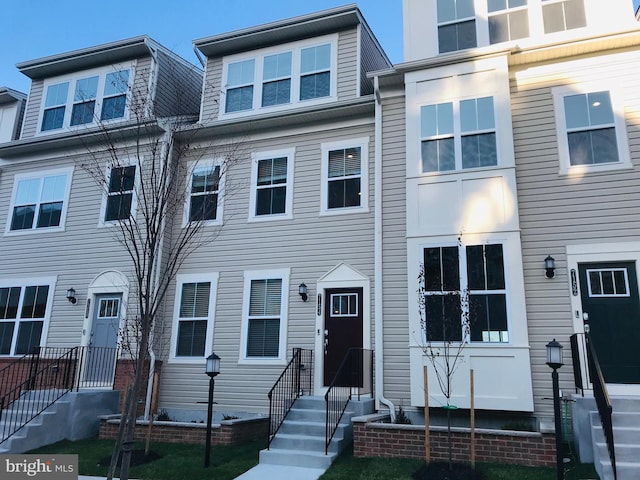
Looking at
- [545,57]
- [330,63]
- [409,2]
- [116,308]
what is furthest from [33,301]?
[545,57]

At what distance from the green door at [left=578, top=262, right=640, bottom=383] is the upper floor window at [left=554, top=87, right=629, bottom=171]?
1.81 m

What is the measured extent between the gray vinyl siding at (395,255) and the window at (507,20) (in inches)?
83.1

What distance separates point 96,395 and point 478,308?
25.1 ft

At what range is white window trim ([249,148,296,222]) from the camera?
36.4ft

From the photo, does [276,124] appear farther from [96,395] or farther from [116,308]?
[96,395]

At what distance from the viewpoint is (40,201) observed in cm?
1308

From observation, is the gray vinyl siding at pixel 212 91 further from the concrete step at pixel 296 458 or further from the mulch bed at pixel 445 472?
the mulch bed at pixel 445 472

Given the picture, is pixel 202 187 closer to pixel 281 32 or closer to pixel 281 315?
pixel 281 315

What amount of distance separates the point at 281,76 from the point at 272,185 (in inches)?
106

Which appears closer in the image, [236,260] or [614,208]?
[614,208]

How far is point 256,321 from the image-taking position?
422 inches

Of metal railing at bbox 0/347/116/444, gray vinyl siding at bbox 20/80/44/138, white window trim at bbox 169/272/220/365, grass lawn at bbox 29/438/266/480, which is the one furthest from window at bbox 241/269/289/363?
gray vinyl siding at bbox 20/80/44/138

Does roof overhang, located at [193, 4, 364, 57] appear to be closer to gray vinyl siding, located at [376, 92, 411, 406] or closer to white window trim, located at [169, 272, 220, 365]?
gray vinyl siding, located at [376, 92, 411, 406]

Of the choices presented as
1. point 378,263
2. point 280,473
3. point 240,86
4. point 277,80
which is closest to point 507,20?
point 277,80
